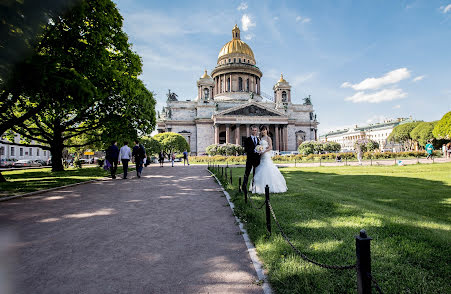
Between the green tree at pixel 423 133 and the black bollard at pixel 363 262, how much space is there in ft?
243

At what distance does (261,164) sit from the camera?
8195 millimetres

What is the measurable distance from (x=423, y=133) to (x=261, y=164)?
73723mm

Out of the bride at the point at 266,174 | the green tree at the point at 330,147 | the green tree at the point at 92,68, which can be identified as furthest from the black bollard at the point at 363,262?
the green tree at the point at 330,147

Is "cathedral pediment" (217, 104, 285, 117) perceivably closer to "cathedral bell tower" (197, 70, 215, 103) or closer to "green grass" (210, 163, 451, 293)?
"cathedral bell tower" (197, 70, 215, 103)

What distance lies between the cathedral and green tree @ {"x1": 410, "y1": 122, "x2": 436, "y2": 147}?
27315 millimetres

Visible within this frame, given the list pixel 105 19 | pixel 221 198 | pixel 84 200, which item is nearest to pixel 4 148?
pixel 105 19

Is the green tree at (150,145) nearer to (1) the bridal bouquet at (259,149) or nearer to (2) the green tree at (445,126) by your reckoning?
(1) the bridal bouquet at (259,149)

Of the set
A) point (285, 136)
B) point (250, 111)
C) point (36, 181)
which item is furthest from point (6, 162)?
point (285, 136)

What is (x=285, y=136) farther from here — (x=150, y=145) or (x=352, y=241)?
(x=352, y=241)

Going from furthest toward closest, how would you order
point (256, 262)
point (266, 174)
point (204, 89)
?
point (204, 89) → point (266, 174) → point (256, 262)

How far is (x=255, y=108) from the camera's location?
54750mm

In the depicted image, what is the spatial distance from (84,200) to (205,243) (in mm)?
5825

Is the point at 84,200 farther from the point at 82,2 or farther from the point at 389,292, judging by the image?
the point at 389,292

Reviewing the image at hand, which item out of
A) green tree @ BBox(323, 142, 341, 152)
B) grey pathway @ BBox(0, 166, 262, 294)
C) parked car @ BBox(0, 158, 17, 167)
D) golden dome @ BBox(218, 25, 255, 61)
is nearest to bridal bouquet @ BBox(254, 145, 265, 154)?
grey pathway @ BBox(0, 166, 262, 294)
